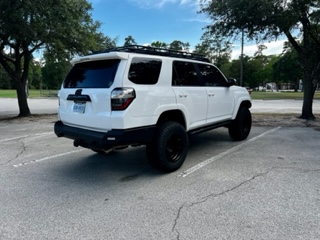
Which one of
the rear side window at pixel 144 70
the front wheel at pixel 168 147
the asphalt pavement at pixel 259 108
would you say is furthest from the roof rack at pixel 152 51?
the asphalt pavement at pixel 259 108

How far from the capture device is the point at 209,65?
5758 mm

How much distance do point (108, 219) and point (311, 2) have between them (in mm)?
9513

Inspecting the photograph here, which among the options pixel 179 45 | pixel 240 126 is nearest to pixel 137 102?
pixel 240 126

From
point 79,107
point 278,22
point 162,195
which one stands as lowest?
point 162,195

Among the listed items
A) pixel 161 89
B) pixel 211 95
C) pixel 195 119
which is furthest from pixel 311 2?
pixel 161 89

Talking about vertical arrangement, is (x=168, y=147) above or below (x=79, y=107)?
below

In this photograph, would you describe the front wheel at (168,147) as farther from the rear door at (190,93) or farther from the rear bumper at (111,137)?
the rear door at (190,93)

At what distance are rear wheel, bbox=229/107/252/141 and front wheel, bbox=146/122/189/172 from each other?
8.15 ft

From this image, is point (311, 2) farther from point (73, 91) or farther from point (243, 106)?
point (73, 91)

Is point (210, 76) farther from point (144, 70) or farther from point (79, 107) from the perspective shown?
point (79, 107)

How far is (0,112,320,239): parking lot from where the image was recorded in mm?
2742

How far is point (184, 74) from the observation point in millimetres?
4863

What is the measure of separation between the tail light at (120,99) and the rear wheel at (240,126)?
12.0 ft

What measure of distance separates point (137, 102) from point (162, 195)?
4.44 ft
